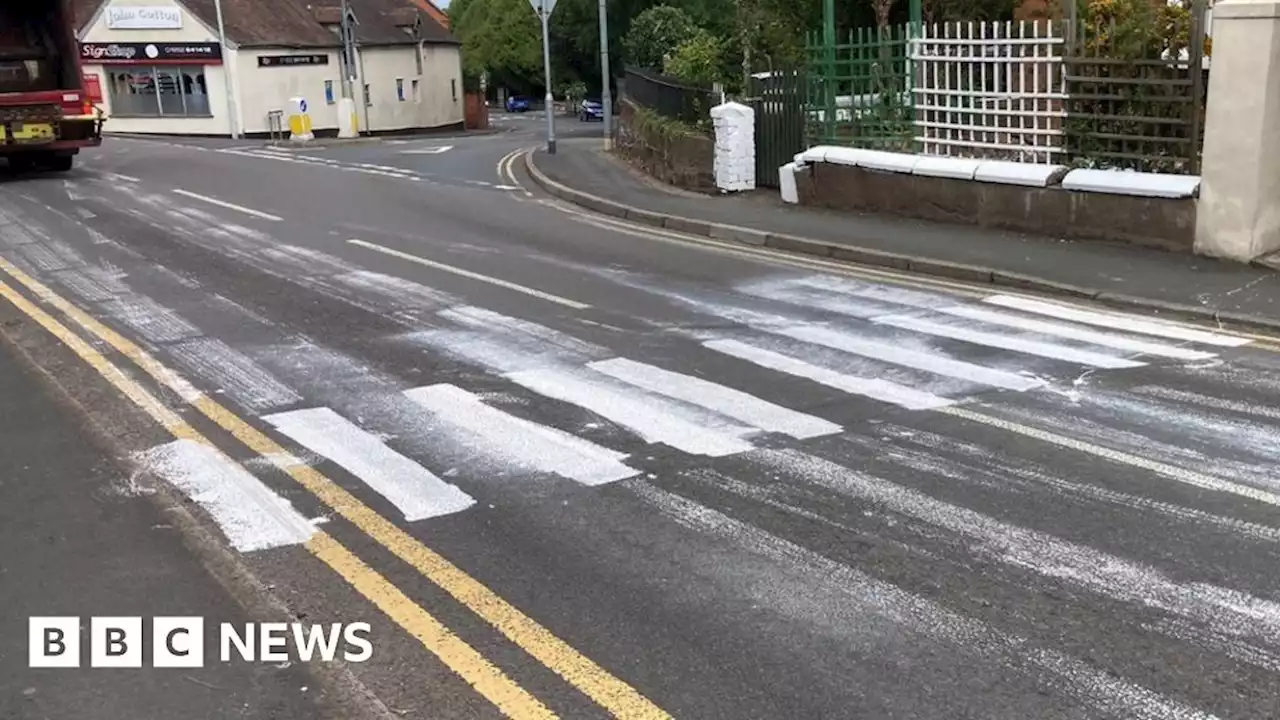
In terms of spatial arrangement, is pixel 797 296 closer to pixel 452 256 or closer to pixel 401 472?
pixel 452 256

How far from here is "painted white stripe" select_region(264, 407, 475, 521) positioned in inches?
219

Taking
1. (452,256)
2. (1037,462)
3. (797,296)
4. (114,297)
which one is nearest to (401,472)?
(1037,462)

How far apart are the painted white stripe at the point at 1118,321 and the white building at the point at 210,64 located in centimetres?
4677

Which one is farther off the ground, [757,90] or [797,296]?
[757,90]

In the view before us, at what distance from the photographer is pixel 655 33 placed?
51562mm

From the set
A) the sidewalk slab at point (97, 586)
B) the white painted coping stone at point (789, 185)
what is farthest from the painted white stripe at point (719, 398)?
the white painted coping stone at point (789, 185)

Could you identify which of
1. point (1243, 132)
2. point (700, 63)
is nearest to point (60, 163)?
point (700, 63)

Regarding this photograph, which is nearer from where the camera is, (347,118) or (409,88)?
(347,118)

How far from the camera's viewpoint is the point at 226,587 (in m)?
4.69

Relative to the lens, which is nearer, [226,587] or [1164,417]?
[226,587]

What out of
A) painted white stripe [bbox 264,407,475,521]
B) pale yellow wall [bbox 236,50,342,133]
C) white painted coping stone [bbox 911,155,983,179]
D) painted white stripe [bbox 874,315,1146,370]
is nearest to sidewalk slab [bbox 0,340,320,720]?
painted white stripe [bbox 264,407,475,521]

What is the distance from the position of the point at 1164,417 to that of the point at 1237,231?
5344 mm

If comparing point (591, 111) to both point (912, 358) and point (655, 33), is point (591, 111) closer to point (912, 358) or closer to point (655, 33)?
point (655, 33)

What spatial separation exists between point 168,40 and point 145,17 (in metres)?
1.27
